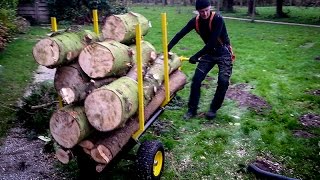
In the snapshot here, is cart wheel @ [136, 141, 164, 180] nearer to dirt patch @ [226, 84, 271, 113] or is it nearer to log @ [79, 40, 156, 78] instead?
log @ [79, 40, 156, 78]

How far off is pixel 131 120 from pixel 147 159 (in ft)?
1.75

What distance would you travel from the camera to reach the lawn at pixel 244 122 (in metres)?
4.72

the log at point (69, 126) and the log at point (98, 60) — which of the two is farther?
the log at point (98, 60)

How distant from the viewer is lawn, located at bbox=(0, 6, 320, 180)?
4.72 m

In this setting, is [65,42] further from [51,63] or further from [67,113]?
[67,113]

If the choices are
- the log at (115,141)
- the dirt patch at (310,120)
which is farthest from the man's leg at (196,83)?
the dirt patch at (310,120)

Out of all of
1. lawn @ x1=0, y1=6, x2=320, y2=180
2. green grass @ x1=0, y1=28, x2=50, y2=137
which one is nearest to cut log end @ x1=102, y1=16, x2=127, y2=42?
lawn @ x1=0, y1=6, x2=320, y2=180

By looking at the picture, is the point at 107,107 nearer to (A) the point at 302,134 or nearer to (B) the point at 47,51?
(B) the point at 47,51

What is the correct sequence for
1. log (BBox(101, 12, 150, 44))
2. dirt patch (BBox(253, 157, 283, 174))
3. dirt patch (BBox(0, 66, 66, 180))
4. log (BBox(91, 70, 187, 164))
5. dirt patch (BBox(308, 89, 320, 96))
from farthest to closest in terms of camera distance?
dirt patch (BBox(308, 89, 320, 96)) → log (BBox(101, 12, 150, 44)) → dirt patch (BBox(253, 157, 283, 174)) → dirt patch (BBox(0, 66, 66, 180)) → log (BBox(91, 70, 187, 164))

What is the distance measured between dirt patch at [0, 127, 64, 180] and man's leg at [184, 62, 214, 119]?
2.47 metres

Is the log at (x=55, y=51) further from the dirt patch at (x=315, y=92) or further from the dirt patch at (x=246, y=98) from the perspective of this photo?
the dirt patch at (x=315, y=92)

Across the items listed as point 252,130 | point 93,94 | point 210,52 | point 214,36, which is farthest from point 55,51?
point 252,130

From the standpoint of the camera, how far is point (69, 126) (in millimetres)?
3570

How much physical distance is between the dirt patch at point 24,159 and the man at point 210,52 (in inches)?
98.1
